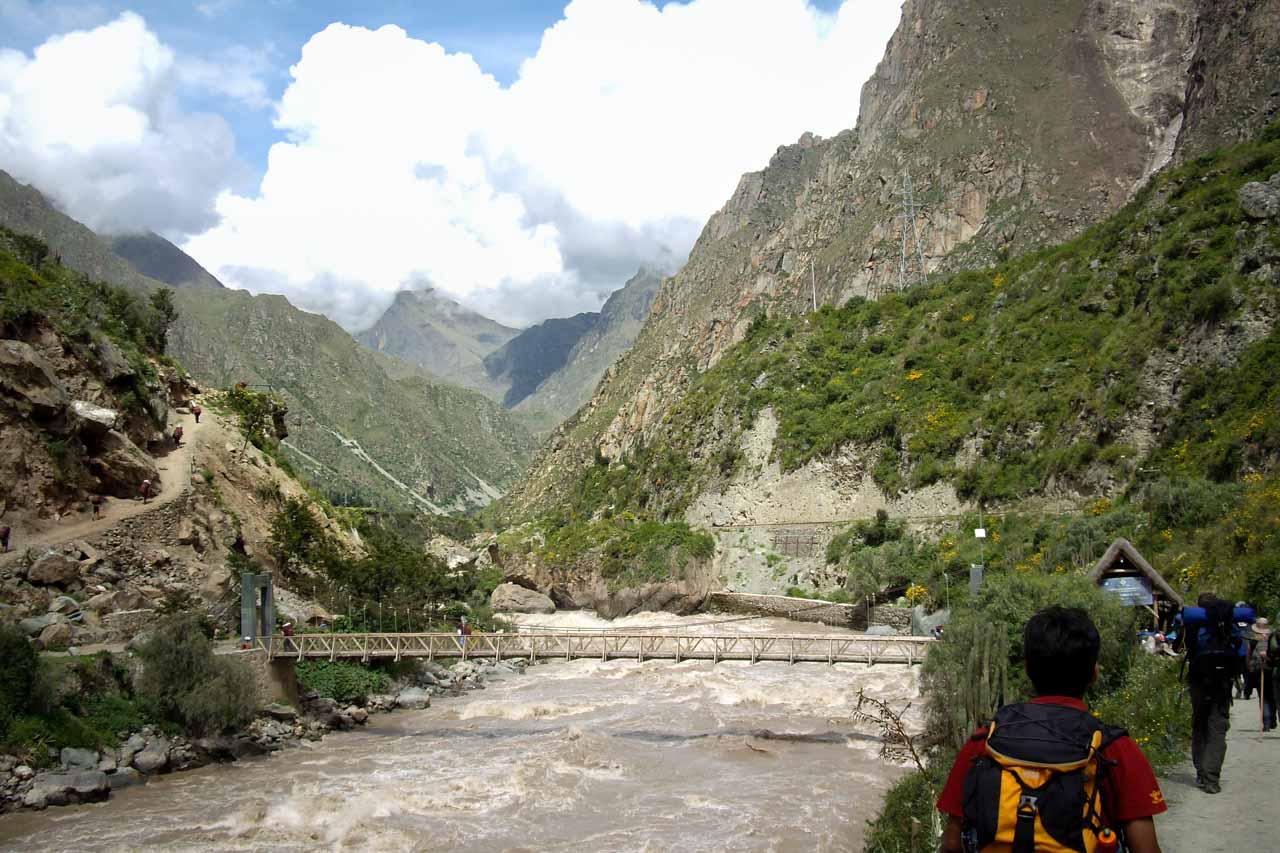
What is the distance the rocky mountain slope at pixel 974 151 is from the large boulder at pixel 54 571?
4777cm

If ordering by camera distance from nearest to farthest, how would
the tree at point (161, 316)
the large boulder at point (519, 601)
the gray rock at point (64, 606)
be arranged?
the gray rock at point (64, 606) → the tree at point (161, 316) → the large boulder at point (519, 601)

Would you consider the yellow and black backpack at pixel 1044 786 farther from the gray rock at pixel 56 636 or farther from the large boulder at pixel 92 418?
the large boulder at pixel 92 418

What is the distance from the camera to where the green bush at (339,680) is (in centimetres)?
2516

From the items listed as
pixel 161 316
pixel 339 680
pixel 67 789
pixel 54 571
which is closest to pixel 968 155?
pixel 161 316

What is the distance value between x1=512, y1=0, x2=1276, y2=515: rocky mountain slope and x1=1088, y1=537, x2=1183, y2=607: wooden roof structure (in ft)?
141

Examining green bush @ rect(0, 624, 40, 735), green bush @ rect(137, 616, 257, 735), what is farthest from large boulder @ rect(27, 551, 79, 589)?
→ green bush @ rect(0, 624, 40, 735)

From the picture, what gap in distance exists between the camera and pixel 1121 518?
86.5 feet

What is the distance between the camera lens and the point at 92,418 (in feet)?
86.7

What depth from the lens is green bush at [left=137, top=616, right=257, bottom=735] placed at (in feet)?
65.8

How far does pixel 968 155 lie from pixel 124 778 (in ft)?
282

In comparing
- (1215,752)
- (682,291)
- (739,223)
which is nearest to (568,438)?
(682,291)

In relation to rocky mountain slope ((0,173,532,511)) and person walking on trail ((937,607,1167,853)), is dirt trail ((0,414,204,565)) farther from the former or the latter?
rocky mountain slope ((0,173,532,511))

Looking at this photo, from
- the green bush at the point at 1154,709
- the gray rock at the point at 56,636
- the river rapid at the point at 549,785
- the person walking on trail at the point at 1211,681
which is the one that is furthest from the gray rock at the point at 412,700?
the person walking on trail at the point at 1211,681

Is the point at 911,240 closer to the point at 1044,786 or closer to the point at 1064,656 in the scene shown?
the point at 1064,656
